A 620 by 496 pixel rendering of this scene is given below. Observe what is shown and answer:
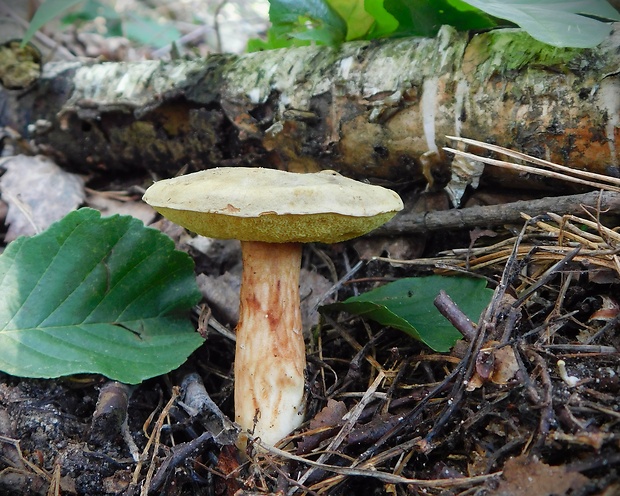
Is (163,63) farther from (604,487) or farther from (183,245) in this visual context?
(604,487)

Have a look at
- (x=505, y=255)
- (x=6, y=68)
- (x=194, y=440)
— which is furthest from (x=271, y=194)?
(x=6, y=68)

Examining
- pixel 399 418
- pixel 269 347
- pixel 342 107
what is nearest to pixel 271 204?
pixel 269 347

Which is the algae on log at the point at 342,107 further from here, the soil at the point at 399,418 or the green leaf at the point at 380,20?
the soil at the point at 399,418

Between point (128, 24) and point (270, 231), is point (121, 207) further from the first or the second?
point (128, 24)

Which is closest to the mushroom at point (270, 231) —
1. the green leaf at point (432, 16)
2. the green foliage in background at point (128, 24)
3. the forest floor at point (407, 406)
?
the forest floor at point (407, 406)

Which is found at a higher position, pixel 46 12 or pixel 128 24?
pixel 46 12
